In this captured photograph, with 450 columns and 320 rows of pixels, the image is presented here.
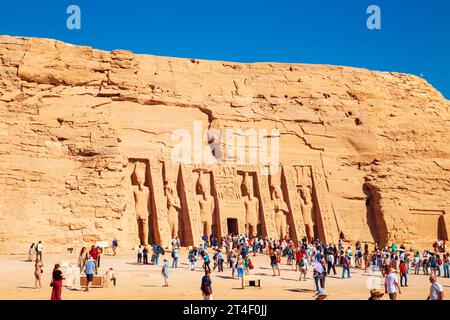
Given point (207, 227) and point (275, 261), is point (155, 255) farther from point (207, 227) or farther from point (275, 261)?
point (207, 227)

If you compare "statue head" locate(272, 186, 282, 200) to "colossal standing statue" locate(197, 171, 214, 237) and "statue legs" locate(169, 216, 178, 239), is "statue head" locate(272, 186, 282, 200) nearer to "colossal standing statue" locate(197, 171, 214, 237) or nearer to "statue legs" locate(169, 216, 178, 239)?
"colossal standing statue" locate(197, 171, 214, 237)

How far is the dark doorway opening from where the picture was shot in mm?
33344

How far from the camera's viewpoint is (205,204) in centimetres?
3291

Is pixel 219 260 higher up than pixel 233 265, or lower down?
higher up

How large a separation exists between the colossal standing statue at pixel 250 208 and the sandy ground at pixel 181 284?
332 inches

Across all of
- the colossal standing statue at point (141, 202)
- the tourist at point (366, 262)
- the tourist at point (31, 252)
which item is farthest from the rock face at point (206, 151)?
the tourist at point (366, 262)

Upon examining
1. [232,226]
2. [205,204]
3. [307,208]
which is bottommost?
[232,226]

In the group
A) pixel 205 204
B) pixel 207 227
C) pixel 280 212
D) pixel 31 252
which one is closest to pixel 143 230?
pixel 207 227

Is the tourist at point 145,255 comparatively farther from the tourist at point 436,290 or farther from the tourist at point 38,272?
the tourist at point 436,290

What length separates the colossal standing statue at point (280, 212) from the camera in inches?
1346

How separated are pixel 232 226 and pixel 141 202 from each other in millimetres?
5670

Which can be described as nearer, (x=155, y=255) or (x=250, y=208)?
(x=155, y=255)
